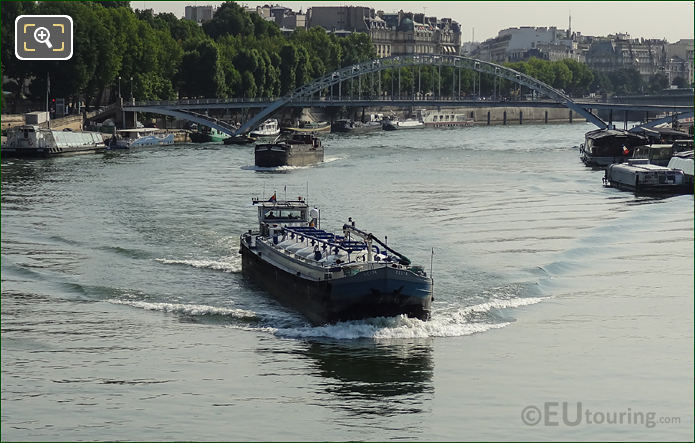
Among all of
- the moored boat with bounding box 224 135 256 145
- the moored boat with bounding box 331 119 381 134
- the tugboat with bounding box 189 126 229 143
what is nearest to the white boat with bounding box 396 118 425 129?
the moored boat with bounding box 331 119 381 134

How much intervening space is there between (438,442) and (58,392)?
6.13m

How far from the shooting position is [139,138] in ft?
277

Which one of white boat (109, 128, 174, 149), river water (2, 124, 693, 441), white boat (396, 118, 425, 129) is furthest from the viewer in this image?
white boat (396, 118, 425, 129)

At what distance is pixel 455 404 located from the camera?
22938mm

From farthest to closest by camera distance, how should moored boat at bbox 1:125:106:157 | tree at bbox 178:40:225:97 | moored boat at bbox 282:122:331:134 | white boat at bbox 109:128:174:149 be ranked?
moored boat at bbox 282:122:331:134, tree at bbox 178:40:225:97, white boat at bbox 109:128:174:149, moored boat at bbox 1:125:106:157

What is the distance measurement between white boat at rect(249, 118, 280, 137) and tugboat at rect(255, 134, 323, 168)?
22.9m

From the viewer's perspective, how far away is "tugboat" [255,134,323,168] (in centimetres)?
6942

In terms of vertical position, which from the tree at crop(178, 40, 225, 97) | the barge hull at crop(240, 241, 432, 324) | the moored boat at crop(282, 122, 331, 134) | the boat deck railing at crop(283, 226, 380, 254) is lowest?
the moored boat at crop(282, 122, 331, 134)

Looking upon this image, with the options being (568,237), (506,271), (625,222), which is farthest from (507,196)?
(506,271)

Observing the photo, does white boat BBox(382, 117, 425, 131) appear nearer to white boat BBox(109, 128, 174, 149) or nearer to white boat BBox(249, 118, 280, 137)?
white boat BBox(249, 118, 280, 137)

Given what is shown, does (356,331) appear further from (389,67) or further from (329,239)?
(389,67)

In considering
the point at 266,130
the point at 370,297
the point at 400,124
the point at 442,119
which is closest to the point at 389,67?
the point at 266,130

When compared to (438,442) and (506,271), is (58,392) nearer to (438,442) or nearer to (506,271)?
(438,442)

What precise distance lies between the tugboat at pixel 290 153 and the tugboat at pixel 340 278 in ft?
121
